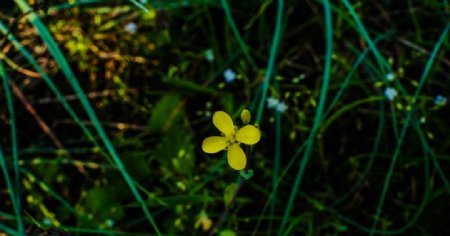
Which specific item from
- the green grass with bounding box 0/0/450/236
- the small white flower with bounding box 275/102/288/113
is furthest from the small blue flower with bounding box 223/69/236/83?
the small white flower with bounding box 275/102/288/113

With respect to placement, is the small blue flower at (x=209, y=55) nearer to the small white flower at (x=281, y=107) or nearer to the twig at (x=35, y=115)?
the small white flower at (x=281, y=107)

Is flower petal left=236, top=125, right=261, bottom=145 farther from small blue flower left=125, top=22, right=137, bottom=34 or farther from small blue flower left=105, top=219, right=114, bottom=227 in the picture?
small blue flower left=125, top=22, right=137, bottom=34

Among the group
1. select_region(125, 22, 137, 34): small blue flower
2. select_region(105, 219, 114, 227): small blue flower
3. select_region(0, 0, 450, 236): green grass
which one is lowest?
select_region(105, 219, 114, 227): small blue flower

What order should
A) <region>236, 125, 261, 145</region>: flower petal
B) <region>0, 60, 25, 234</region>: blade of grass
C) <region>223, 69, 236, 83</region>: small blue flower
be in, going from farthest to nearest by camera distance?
<region>223, 69, 236, 83</region>: small blue flower < <region>0, 60, 25, 234</region>: blade of grass < <region>236, 125, 261, 145</region>: flower petal

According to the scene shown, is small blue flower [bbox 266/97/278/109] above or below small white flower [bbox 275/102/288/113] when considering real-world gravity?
above

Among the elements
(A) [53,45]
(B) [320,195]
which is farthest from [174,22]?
(B) [320,195]

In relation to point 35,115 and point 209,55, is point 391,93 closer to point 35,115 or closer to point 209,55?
point 209,55
